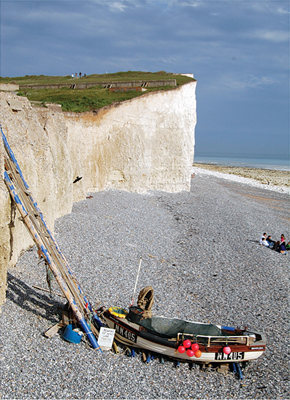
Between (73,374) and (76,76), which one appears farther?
(76,76)

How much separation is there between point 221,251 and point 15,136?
10.7m

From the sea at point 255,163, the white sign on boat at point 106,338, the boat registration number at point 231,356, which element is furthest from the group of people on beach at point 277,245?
the sea at point 255,163

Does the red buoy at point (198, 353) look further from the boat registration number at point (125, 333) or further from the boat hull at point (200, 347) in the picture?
the boat registration number at point (125, 333)

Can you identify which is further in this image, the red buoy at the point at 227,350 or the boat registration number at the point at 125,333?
the boat registration number at the point at 125,333

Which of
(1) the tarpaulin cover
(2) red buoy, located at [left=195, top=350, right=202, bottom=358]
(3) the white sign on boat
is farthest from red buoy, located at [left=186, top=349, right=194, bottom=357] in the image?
(3) the white sign on boat

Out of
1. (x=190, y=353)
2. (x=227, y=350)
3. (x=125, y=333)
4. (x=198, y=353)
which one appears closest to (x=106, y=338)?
(x=125, y=333)

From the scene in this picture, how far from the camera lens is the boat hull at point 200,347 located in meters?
8.36

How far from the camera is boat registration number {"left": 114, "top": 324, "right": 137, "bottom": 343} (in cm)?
868

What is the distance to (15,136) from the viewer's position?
11.1 metres

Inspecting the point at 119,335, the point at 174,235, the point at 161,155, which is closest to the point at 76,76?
the point at 161,155

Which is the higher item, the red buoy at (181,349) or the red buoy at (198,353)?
the red buoy at (181,349)

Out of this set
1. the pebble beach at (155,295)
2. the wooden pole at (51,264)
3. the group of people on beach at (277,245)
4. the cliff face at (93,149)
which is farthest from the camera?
the group of people on beach at (277,245)

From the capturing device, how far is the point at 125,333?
8820mm

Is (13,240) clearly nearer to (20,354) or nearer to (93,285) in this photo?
(93,285)
